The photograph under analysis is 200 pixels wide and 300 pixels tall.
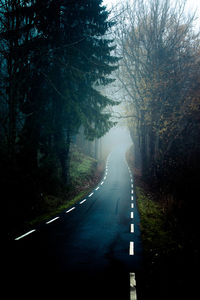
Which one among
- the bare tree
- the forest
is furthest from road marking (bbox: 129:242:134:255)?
the bare tree

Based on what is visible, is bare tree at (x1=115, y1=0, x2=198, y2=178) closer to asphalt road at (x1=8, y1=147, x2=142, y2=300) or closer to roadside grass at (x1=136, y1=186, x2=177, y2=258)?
roadside grass at (x1=136, y1=186, x2=177, y2=258)

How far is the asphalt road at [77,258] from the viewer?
15.7ft

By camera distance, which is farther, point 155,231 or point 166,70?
point 166,70

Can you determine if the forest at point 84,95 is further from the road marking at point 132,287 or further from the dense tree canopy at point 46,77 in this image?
the road marking at point 132,287

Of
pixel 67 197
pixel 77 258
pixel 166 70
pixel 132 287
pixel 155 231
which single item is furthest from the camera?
pixel 166 70

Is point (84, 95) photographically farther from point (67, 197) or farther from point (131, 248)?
point (131, 248)

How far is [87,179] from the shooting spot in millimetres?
24188

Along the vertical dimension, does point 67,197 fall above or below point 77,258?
below

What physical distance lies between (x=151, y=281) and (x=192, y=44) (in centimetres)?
1922

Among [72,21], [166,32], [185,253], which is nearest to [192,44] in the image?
[166,32]

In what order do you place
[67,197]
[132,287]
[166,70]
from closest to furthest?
[132,287] → [67,197] → [166,70]

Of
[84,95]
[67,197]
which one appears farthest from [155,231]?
[84,95]

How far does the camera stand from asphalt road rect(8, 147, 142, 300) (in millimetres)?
4781

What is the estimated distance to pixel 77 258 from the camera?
651 centimetres
